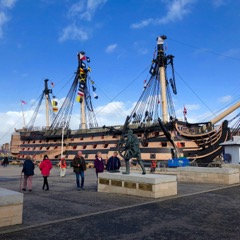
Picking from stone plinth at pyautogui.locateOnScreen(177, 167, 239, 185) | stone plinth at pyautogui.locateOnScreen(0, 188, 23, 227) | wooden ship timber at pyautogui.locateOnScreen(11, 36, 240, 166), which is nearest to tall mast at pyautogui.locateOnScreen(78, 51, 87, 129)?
wooden ship timber at pyautogui.locateOnScreen(11, 36, 240, 166)

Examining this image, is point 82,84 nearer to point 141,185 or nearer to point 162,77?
point 162,77

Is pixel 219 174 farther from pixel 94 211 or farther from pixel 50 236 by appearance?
pixel 50 236

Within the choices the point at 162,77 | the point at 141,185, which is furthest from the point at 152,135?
the point at 141,185

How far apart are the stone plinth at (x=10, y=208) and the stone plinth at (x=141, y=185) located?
184 inches

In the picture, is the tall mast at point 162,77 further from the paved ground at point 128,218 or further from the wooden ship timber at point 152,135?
the paved ground at point 128,218

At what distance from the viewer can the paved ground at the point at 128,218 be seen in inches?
212

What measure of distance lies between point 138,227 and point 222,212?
2663 mm

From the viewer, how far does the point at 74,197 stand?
1002 cm

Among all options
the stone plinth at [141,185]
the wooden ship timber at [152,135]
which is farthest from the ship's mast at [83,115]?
the stone plinth at [141,185]

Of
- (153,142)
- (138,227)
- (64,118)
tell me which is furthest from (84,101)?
(138,227)

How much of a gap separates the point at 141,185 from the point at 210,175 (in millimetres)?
5684

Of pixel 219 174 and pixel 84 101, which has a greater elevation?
pixel 84 101

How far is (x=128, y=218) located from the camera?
21.8 ft

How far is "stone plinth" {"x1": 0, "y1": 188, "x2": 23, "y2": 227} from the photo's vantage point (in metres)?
5.94
